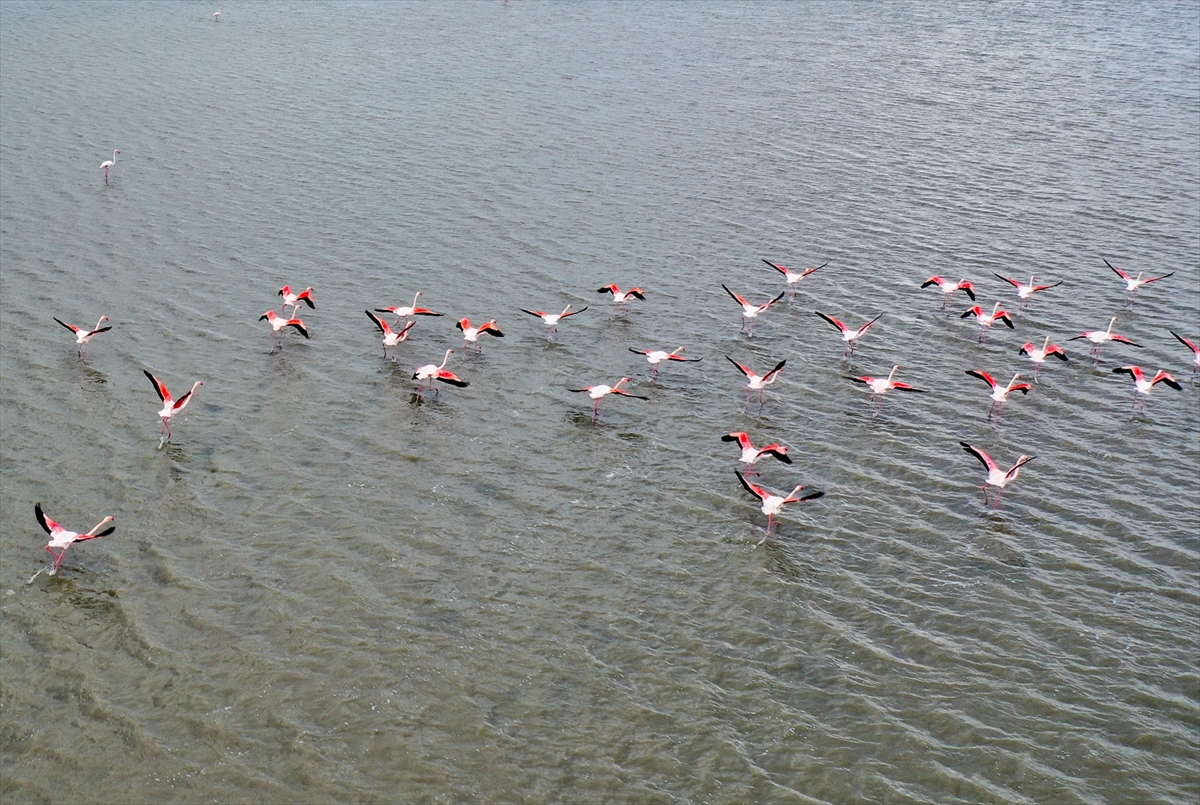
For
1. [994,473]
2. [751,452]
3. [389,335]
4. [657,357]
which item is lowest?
[751,452]

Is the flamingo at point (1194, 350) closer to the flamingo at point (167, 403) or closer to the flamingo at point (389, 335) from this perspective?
the flamingo at point (389, 335)

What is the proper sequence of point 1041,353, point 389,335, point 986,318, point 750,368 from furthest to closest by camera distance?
point 986,318, point 750,368, point 1041,353, point 389,335

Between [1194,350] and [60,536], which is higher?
[1194,350]

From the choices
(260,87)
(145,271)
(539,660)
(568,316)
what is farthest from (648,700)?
(260,87)

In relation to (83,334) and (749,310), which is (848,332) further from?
(83,334)

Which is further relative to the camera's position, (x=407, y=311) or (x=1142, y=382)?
(x=407, y=311)

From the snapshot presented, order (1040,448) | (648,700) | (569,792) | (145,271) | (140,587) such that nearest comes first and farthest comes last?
(569,792), (648,700), (140,587), (1040,448), (145,271)

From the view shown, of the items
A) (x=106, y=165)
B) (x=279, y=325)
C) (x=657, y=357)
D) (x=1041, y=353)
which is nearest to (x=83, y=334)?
(x=279, y=325)

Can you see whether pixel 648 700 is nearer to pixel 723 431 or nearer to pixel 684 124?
pixel 723 431
